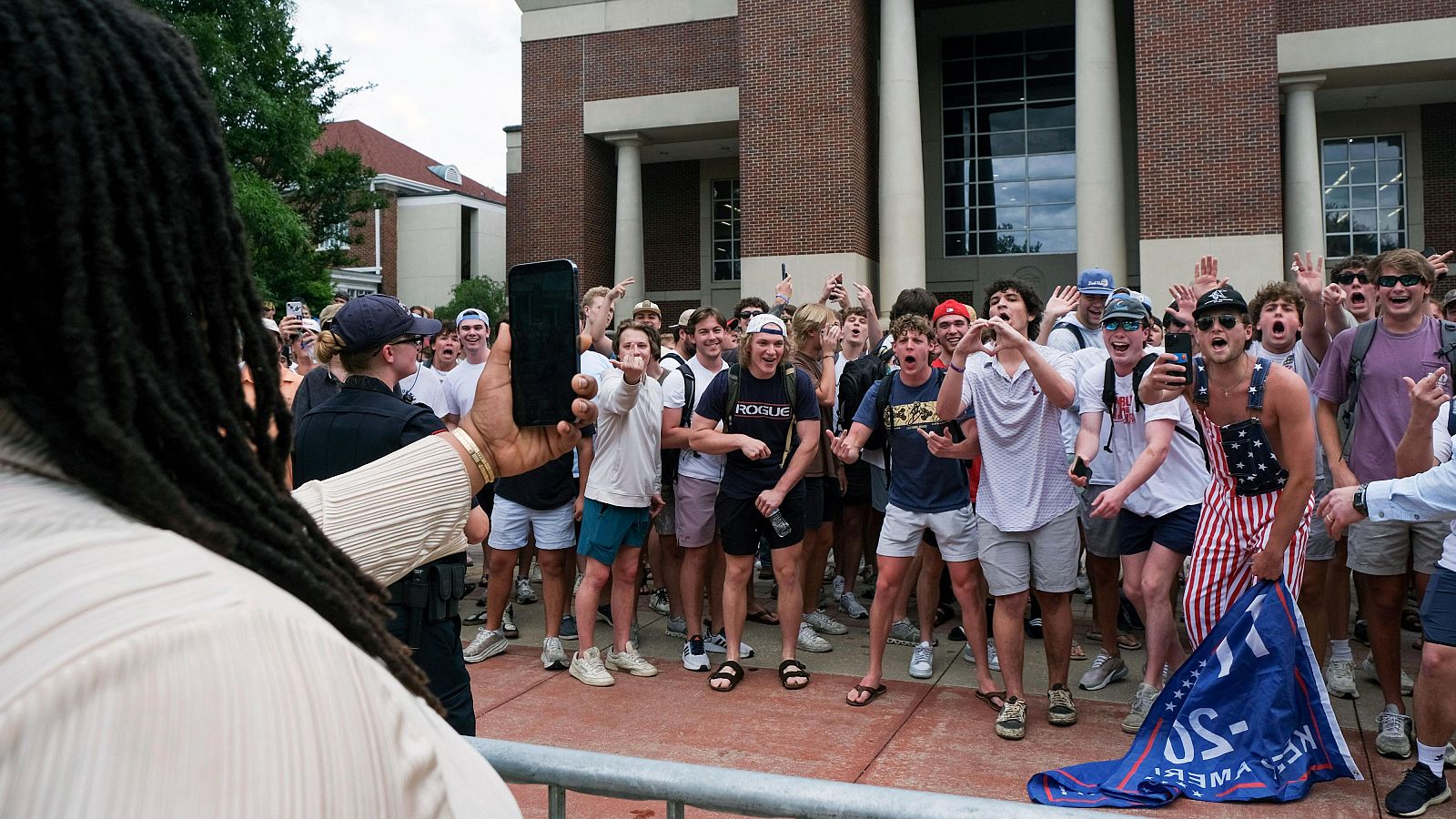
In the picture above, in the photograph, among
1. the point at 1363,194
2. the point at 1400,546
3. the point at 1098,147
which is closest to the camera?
the point at 1400,546

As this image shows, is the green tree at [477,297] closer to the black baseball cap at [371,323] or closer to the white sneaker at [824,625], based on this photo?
the white sneaker at [824,625]

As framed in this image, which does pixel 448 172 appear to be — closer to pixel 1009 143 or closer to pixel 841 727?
pixel 1009 143

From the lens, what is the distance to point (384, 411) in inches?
156

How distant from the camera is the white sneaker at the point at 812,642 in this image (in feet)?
23.9

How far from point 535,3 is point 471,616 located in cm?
2307

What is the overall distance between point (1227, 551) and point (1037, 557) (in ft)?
3.42

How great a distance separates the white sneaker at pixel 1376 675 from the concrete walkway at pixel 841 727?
103mm

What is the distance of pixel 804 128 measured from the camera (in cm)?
2208

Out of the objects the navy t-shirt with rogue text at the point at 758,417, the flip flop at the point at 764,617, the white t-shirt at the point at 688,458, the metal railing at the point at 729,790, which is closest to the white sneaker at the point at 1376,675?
the navy t-shirt with rogue text at the point at 758,417

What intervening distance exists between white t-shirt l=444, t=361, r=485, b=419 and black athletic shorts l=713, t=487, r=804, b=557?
8.35 feet

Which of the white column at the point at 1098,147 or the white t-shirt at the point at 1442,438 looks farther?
the white column at the point at 1098,147

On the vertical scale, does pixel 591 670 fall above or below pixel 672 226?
below

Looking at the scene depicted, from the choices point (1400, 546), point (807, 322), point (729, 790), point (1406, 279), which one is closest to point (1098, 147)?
point (807, 322)

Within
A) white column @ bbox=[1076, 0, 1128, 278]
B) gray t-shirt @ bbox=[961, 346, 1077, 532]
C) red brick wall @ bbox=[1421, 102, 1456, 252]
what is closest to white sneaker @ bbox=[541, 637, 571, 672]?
gray t-shirt @ bbox=[961, 346, 1077, 532]
